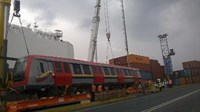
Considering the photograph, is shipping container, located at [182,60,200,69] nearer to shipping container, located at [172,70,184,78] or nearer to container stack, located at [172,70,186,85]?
container stack, located at [172,70,186,85]

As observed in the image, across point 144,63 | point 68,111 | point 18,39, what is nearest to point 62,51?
point 18,39

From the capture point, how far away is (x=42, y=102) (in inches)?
722

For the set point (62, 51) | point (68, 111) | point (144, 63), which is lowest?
point (68, 111)

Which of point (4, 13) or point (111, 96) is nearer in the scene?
point (4, 13)

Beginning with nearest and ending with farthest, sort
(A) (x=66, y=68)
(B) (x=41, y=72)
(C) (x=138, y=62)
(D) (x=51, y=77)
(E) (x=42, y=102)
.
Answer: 1. (E) (x=42, y=102)
2. (B) (x=41, y=72)
3. (D) (x=51, y=77)
4. (A) (x=66, y=68)
5. (C) (x=138, y=62)

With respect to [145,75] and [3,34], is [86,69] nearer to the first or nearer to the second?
[3,34]

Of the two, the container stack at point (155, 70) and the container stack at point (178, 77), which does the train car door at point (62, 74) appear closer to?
the container stack at point (155, 70)

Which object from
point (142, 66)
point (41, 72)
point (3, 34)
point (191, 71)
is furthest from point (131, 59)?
point (3, 34)

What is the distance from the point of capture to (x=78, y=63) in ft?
74.9

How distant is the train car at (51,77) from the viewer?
1833 cm

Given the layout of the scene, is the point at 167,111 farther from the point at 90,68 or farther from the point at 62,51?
the point at 62,51

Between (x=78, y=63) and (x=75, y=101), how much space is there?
3.06 m

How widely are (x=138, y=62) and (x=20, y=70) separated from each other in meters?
32.9

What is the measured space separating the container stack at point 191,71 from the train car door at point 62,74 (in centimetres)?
4949
